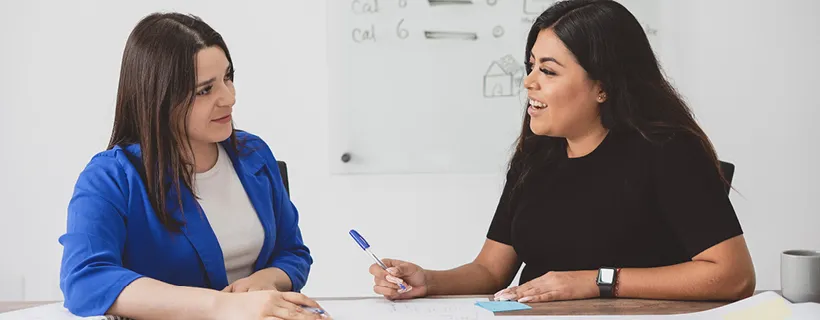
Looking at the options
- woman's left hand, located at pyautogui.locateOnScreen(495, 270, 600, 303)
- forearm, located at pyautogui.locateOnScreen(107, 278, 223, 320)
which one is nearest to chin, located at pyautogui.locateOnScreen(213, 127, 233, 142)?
forearm, located at pyautogui.locateOnScreen(107, 278, 223, 320)

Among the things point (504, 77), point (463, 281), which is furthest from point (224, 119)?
point (504, 77)

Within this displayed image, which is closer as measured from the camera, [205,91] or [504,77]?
[205,91]

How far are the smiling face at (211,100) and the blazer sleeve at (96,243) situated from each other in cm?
17

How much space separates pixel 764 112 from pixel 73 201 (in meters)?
2.83

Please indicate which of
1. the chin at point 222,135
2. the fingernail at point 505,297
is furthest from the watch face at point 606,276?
the chin at point 222,135

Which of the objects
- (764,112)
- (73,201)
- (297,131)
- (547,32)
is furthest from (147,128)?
(764,112)

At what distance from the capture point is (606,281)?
1.64 m

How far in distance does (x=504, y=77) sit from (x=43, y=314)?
88.4 inches

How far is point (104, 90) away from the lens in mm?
3375

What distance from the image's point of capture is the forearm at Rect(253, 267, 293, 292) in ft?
5.46

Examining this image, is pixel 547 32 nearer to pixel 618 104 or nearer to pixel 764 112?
pixel 618 104

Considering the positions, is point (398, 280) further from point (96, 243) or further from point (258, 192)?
point (96, 243)

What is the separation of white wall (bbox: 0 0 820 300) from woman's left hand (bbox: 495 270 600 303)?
5.83ft

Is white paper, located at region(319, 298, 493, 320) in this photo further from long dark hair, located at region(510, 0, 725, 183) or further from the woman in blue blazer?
long dark hair, located at region(510, 0, 725, 183)
